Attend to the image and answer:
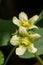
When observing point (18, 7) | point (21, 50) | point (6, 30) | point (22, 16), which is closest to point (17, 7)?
point (18, 7)

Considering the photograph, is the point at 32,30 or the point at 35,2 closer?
the point at 32,30

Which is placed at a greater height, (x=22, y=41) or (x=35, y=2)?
(x=35, y=2)

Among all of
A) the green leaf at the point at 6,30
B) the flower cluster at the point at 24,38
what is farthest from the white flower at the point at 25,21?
the green leaf at the point at 6,30

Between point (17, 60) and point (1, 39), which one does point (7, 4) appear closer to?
point (17, 60)

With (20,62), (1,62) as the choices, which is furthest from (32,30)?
(20,62)

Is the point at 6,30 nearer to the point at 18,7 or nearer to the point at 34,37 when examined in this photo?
the point at 34,37

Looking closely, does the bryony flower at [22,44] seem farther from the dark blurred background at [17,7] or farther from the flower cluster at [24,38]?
the dark blurred background at [17,7]

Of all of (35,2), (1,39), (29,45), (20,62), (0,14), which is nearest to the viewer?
(29,45)
